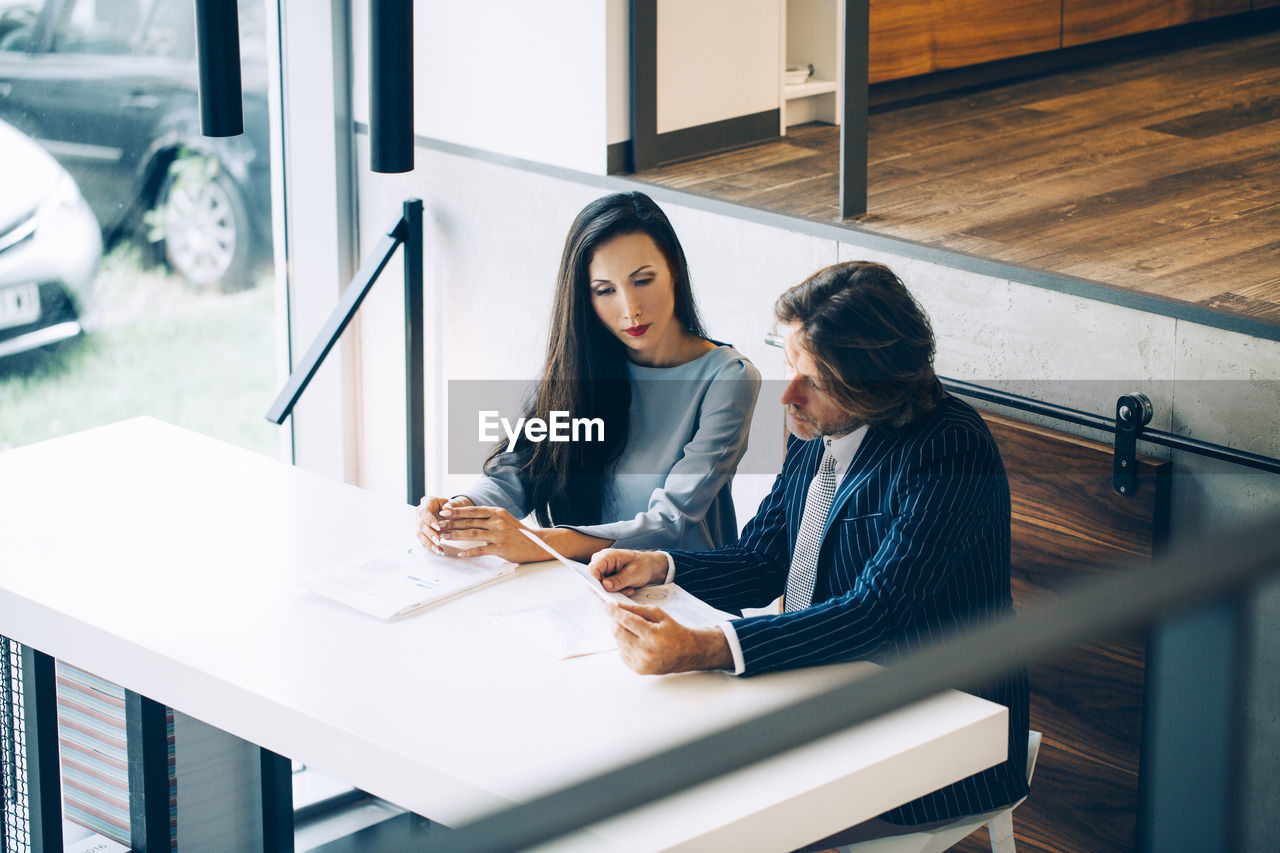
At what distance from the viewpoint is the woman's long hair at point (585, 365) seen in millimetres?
2514

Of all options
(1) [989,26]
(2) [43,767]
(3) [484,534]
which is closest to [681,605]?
(3) [484,534]

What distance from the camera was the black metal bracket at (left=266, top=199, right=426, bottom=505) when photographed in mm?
3567

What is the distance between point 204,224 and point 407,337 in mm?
604

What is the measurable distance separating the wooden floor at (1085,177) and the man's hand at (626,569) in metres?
0.96

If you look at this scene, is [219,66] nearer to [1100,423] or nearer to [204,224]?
[1100,423]

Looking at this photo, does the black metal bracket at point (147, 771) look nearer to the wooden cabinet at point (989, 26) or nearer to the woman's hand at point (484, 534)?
the woman's hand at point (484, 534)

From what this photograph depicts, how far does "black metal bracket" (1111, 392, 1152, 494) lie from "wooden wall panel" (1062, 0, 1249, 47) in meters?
2.40

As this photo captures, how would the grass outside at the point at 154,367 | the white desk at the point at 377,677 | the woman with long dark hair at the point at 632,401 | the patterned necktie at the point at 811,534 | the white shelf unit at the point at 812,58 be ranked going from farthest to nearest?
the white shelf unit at the point at 812,58, the grass outside at the point at 154,367, the woman with long dark hair at the point at 632,401, the patterned necktie at the point at 811,534, the white desk at the point at 377,677

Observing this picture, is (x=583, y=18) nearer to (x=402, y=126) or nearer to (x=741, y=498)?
(x=741, y=498)

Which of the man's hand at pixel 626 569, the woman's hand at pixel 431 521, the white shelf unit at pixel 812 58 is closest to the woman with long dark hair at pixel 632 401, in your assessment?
the woman's hand at pixel 431 521

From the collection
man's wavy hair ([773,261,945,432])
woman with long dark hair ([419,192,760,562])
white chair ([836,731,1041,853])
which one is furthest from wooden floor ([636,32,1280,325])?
white chair ([836,731,1041,853])

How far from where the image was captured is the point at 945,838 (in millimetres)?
1884

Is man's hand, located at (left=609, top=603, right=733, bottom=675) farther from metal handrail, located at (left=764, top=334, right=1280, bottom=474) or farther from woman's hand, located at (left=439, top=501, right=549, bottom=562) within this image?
metal handrail, located at (left=764, top=334, right=1280, bottom=474)

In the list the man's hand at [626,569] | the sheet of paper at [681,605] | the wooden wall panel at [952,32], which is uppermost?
the wooden wall panel at [952,32]
